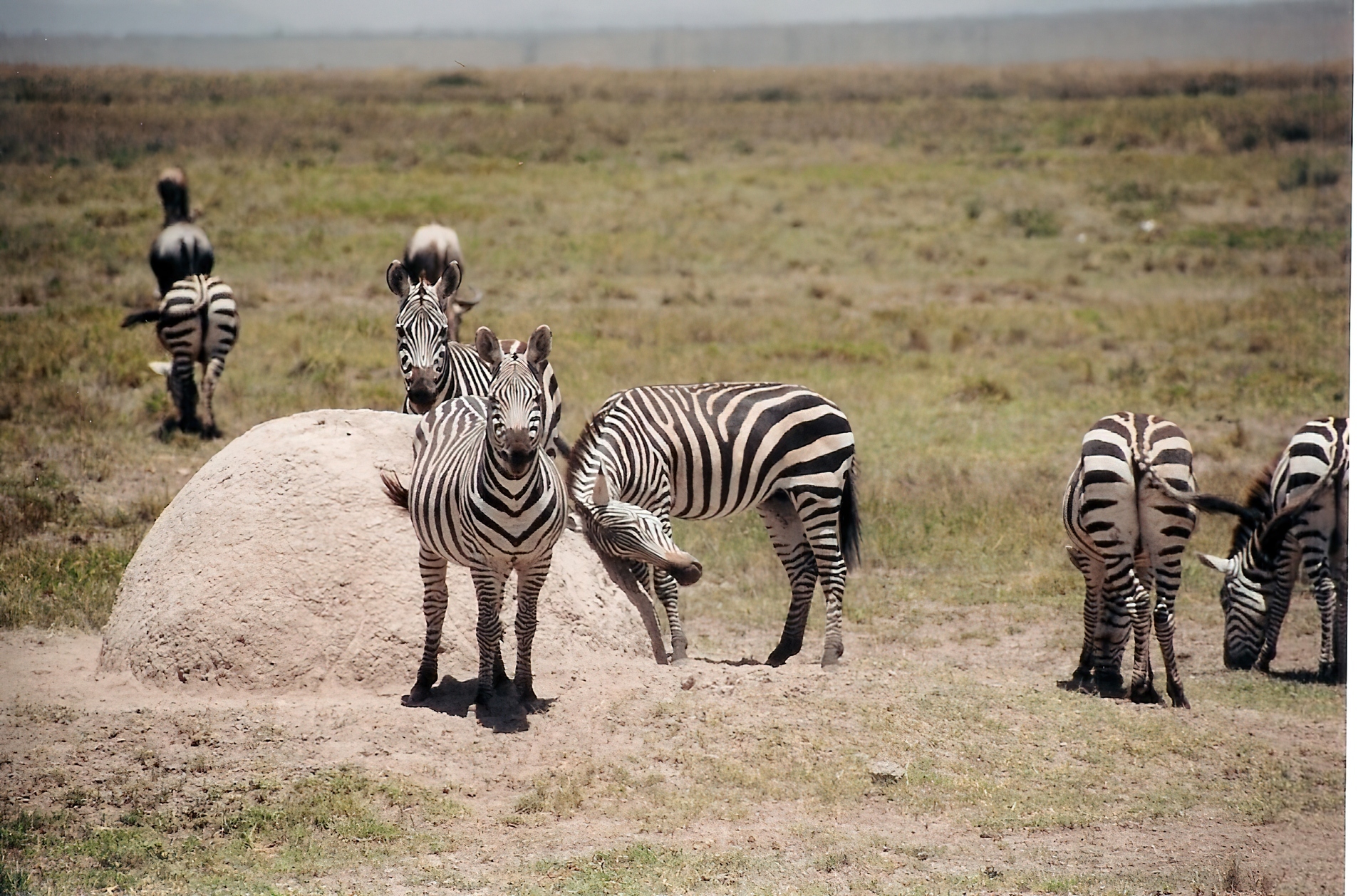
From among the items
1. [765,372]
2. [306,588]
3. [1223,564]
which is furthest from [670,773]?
[765,372]

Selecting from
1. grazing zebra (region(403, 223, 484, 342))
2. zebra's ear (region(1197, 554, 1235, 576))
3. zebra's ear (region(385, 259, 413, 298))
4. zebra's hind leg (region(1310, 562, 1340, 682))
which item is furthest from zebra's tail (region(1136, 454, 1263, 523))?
grazing zebra (region(403, 223, 484, 342))

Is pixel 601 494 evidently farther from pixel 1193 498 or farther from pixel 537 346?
pixel 1193 498

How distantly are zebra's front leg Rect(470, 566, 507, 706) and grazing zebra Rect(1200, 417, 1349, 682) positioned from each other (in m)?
4.72

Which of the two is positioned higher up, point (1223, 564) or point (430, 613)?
point (430, 613)

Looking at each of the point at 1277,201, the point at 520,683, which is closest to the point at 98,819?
the point at 520,683

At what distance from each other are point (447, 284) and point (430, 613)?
7.28 feet

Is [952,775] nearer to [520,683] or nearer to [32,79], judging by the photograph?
[520,683]

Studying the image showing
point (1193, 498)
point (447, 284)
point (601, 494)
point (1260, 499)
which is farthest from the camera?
point (1260, 499)

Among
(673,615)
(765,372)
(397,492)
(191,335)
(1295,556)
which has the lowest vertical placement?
(673,615)

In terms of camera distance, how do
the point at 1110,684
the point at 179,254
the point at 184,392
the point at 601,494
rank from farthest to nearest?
the point at 179,254, the point at 184,392, the point at 1110,684, the point at 601,494

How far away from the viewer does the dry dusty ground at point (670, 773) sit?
575 cm

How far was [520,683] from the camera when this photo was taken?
671 centimetres

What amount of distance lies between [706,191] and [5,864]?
23.4 meters

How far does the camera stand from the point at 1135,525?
788cm
